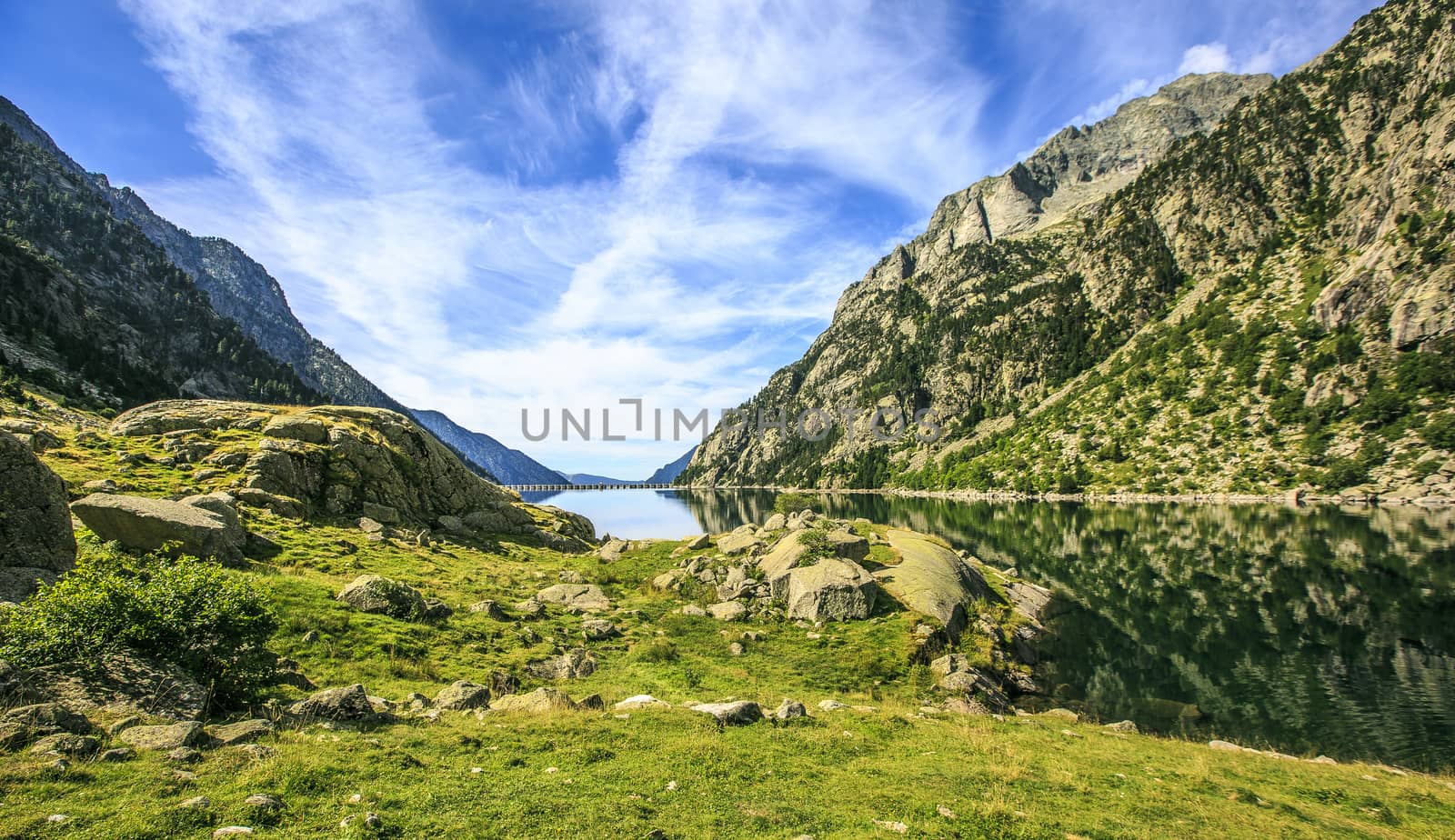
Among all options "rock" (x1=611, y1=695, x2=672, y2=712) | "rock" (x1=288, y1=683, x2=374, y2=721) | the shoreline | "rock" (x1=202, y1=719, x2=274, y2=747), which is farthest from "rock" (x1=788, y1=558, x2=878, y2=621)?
the shoreline

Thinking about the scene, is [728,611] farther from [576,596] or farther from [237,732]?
[237,732]

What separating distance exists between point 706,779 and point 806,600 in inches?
695

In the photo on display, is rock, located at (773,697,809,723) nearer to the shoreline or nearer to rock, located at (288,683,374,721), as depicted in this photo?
rock, located at (288,683,374,721)

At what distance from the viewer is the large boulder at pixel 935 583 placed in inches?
1089

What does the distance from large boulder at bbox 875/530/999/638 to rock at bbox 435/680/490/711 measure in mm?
20522

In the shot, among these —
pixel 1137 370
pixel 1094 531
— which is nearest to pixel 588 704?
pixel 1094 531

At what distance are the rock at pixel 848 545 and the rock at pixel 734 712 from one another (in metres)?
17.0

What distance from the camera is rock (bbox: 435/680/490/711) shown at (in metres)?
14.5

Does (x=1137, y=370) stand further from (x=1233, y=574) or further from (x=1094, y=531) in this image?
(x=1233, y=574)

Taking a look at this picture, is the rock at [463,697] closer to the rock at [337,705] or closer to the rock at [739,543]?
the rock at [337,705]

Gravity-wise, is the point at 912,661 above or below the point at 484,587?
below

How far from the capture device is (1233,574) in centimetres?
4559

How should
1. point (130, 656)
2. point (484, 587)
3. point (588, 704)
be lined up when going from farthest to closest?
point (484, 587) → point (588, 704) → point (130, 656)

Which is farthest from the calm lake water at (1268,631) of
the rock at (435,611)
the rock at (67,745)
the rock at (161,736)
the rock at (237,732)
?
the rock at (67,745)
